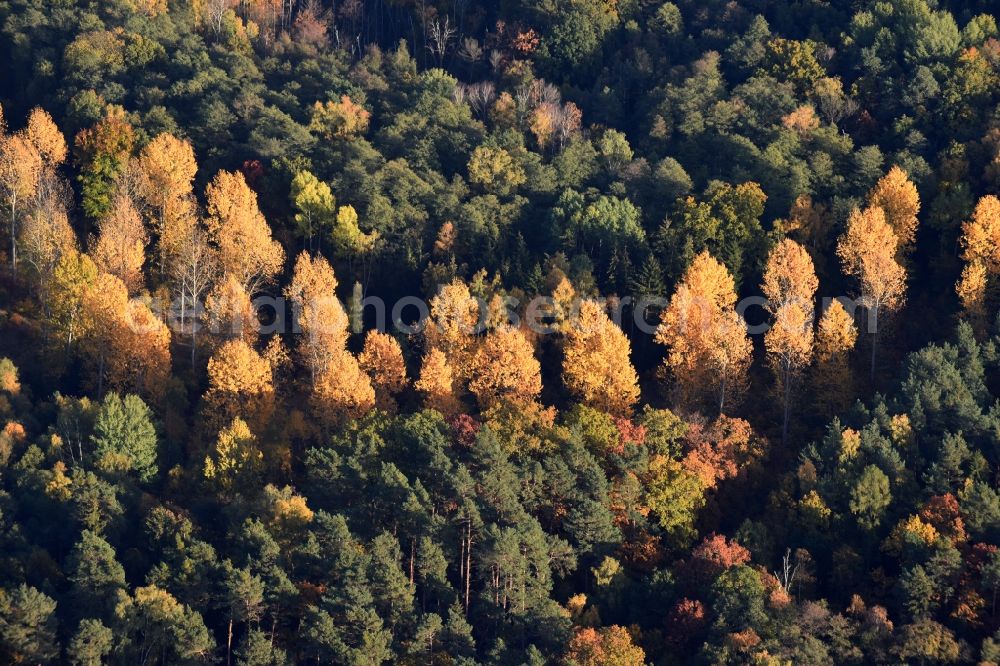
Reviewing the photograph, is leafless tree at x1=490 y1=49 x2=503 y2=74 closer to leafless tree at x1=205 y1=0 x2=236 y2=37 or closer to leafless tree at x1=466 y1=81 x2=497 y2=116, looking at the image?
leafless tree at x1=466 y1=81 x2=497 y2=116

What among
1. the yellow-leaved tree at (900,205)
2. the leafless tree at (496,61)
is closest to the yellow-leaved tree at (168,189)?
the leafless tree at (496,61)

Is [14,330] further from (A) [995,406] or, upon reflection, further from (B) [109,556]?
(A) [995,406]

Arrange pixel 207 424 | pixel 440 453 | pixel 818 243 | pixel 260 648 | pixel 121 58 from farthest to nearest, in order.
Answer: pixel 121 58 → pixel 818 243 → pixel 207 424 → pixel 440 453 → pixel 260 648

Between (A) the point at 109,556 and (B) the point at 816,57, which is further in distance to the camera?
(B) the point at 816,57

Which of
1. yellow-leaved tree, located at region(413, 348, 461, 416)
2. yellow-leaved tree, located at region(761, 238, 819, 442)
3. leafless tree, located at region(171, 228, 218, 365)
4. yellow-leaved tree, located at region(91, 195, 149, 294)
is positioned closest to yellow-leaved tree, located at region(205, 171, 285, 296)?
leafless tree, located at region(171, 228, 218, 365)

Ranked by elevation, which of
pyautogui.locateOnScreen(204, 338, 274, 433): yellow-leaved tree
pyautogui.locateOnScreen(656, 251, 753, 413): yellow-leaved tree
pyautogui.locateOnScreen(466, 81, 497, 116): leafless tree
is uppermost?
pyautogui.locateOnScreen(466, 81, 497, 116): leafless tree

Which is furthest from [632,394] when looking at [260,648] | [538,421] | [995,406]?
[260,648]

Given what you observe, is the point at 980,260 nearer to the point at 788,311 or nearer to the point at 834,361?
the point at 834,361

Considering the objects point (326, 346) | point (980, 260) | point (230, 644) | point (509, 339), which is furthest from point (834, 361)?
point (230, 644)
